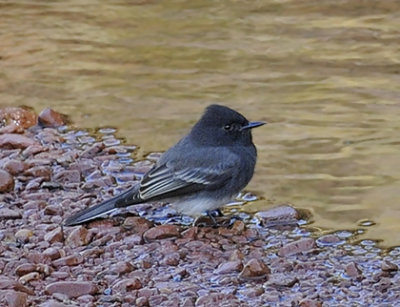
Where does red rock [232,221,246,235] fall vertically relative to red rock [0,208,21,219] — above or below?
below

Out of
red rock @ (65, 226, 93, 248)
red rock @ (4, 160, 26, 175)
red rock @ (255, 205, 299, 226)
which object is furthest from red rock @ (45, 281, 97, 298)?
red rock @ (4, 160, 26, 175)

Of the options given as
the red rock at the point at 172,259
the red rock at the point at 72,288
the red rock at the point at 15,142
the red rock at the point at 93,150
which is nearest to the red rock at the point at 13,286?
the red rock at the point at 72,288

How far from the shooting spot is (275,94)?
10.1 meters

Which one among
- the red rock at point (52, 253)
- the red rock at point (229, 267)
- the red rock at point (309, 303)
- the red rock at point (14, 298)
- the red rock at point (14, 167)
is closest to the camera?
the red rock at point (309, 303)

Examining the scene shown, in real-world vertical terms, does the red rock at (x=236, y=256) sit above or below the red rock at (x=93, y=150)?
below

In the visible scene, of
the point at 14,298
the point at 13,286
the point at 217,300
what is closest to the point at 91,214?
the point at 13,286

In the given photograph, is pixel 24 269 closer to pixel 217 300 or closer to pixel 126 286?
pixel 126 286

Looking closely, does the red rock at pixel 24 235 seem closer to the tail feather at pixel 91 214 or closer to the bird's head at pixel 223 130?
the tail feather at pixel 91 214

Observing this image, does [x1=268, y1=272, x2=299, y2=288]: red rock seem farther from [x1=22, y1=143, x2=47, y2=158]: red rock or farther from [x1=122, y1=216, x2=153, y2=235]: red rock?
[x1=22, y1=143, x2=47, y2=158]: red rock

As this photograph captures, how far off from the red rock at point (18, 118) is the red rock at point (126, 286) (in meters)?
3.64

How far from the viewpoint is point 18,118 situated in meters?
9.74

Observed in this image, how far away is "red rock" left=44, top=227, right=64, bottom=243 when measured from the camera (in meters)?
7.11

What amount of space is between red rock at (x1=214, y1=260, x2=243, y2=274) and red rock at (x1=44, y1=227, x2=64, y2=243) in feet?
3.91

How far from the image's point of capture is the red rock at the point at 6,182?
8047mm
